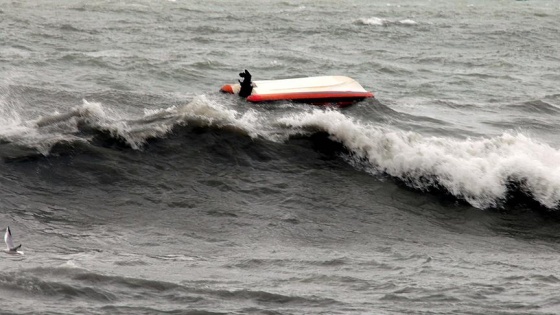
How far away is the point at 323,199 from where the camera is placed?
382 inches

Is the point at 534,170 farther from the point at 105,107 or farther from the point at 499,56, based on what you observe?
the point at 499,56

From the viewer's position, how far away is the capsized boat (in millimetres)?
13305

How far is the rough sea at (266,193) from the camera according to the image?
6.57 m

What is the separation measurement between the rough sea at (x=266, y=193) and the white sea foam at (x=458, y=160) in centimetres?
2

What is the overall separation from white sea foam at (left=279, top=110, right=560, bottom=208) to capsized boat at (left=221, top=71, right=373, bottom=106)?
6.23ft

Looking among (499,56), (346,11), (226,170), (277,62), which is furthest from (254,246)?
(346,11)

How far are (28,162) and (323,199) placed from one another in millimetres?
3133

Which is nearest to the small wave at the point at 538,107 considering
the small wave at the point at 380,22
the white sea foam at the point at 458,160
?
the white sea foam at the point at 458,160

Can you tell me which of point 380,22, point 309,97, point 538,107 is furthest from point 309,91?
point 380,22

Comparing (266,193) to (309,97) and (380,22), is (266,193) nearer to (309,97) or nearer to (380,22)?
(309,97)

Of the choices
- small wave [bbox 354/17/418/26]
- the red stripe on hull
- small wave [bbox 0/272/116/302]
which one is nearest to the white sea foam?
the red stripe on hull

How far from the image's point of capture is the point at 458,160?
10.4 meters

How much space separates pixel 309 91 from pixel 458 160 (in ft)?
12.0

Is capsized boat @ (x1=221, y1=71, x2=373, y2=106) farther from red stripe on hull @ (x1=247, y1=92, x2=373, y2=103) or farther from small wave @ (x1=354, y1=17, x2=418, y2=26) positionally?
small wave @ (x1=354, y1=17, x2=418, y2=26)
